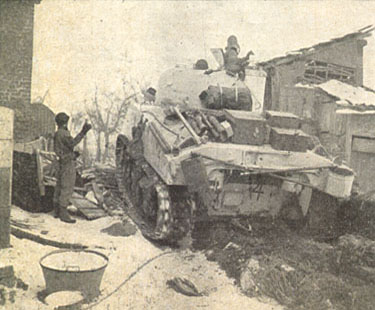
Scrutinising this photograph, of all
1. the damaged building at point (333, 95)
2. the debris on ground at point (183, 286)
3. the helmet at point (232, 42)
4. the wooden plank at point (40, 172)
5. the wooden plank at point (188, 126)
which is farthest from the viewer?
the damaged building at point (333, 95)

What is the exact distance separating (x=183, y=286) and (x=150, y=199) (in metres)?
2.14

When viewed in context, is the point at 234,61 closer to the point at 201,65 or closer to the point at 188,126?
A: the point at 201,65

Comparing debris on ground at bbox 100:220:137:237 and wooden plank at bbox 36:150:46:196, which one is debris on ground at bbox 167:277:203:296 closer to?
debris on ground at bbox 100:220:137:237

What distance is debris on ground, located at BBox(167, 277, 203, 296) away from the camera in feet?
17.3

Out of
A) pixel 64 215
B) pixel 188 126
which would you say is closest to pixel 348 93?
pixel 188 126

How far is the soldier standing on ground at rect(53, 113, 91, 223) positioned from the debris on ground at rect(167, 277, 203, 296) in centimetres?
224

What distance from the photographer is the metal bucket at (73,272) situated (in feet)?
14.7

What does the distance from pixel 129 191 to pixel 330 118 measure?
519 centimetres

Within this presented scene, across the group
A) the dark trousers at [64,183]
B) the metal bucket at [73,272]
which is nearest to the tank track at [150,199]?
the dark trousers at [64,183]

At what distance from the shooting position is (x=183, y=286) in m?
5.36

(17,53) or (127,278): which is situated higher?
(17,53)

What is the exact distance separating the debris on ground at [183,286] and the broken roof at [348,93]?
245 inches

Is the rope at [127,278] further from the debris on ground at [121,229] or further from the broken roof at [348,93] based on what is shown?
the broken roof at [348,93]

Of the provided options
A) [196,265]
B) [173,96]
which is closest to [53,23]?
[173,96]
